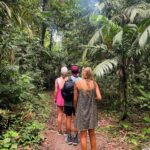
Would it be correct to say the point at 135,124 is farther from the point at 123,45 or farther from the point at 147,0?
the point at 147,0

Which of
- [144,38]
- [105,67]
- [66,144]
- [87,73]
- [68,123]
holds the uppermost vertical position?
[144,38]

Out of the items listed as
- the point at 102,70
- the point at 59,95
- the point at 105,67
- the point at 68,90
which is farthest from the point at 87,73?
the point at 105,67

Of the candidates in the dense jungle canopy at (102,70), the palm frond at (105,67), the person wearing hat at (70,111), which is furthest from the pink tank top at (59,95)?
the palm frond at (105,67)

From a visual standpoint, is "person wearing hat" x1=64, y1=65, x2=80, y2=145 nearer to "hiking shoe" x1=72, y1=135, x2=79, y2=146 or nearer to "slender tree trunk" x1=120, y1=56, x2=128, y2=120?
"hiking shoe" x1=72, y1=135, x2=79, y2=146

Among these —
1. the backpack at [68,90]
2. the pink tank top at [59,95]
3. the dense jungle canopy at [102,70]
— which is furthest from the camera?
the dense jungle canopy at [102,70]

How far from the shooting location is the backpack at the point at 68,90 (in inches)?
283

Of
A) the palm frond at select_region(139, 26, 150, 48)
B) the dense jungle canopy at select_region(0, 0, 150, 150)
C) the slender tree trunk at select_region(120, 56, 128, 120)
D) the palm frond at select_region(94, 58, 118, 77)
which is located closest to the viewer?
the palm frond at select_region(139, 26, 150, 48)

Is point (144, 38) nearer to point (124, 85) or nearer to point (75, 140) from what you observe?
point (124, 85)

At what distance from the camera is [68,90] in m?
7.19

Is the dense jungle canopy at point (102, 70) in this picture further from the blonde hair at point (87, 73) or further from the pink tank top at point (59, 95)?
the blonde hair at point (87, 73)

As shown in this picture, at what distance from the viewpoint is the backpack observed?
719 centimetres

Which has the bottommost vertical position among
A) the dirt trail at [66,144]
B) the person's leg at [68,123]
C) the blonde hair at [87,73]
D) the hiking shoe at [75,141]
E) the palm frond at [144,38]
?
the dirt trail at [66,144]

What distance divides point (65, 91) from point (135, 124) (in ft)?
9.58

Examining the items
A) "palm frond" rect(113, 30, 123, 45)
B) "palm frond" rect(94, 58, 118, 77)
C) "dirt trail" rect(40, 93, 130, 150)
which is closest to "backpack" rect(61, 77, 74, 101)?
"dirt trail" rect(40, 93, 130, 150)
